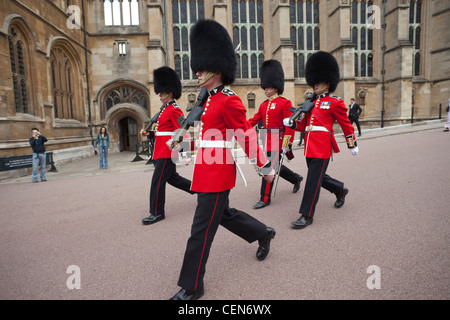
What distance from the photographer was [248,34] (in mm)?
21141

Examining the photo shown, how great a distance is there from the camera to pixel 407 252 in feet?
8.89

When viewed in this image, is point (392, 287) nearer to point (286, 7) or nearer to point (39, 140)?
point (39, 140)

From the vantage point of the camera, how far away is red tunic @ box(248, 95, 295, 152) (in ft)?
14.6

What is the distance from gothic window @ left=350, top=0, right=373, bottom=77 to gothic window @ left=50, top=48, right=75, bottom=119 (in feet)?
66.6

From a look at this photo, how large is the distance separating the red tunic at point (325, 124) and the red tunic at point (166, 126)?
184 centimetres

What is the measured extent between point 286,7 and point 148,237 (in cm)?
1992

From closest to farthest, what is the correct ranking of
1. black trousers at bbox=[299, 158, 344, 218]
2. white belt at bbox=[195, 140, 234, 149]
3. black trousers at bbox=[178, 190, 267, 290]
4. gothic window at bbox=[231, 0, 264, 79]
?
black trousers at bbox=[178, 190, 267, 290]
white belt at bbox=[195, 140, 234, 149]
black trousers at bbox=[299, 158, 344, 218]
gothic window at bbox=[231, 0, 264, 79]

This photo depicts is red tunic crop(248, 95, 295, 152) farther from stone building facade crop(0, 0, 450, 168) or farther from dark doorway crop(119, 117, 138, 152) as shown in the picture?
dark doorway crop(119, 117, 138, 152)

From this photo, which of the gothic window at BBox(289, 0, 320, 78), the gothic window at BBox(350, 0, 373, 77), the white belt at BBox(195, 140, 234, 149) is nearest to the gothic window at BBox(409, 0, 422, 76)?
the gothic window at BBox(350, 0, 373, 77)

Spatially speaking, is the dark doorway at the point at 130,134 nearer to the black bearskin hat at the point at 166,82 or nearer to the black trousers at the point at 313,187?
the black bearskin hat at the point at 166,82

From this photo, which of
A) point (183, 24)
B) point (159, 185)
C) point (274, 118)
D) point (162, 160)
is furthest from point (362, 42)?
point (159, 185)

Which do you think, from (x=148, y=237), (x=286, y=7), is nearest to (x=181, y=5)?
(x=286, y=7)
